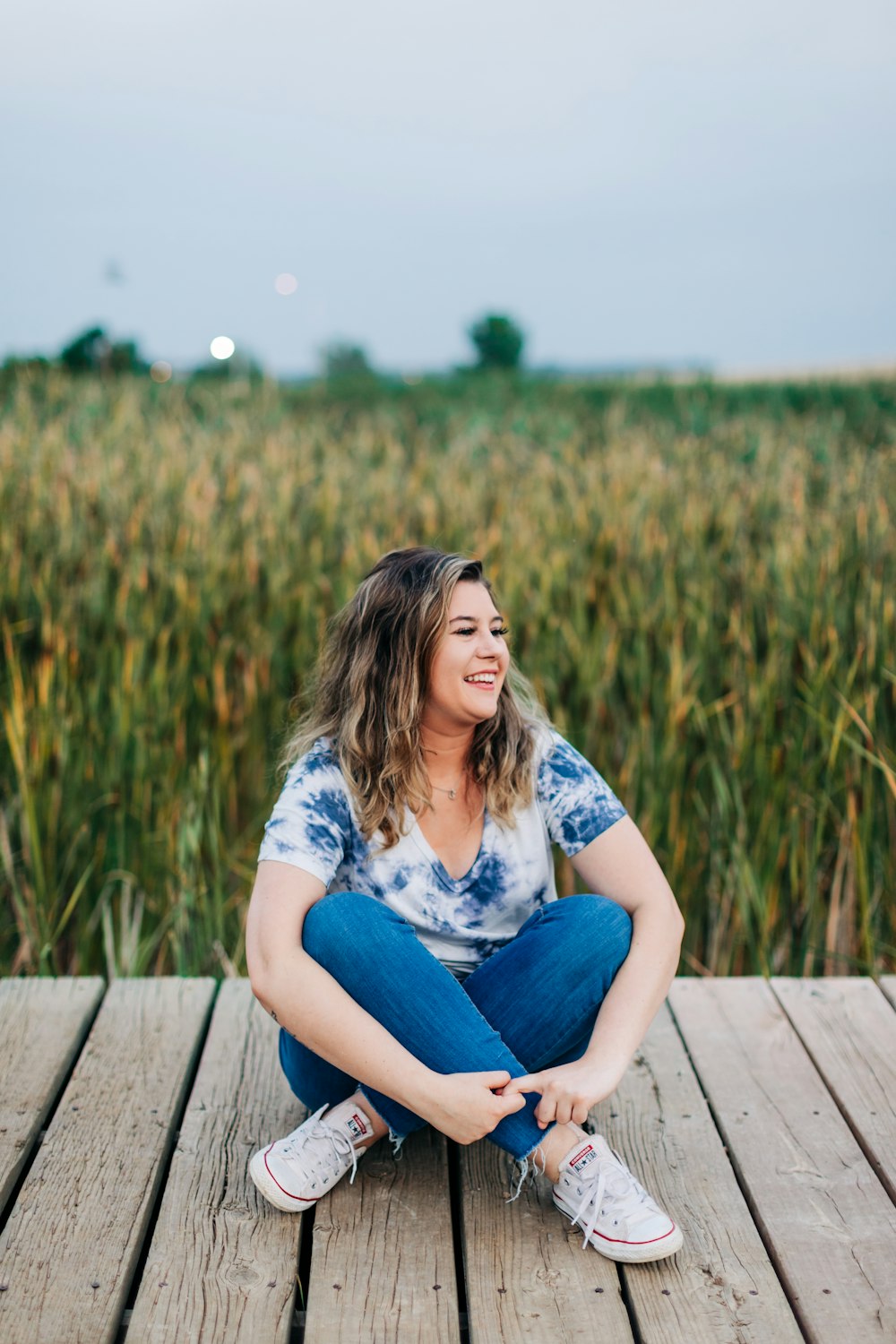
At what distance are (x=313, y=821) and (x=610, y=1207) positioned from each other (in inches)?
22.0

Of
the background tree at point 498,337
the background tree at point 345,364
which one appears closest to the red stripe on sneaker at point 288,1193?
the background tree at point 345,364

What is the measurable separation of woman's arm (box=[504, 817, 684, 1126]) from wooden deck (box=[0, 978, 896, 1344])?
19 centimetres

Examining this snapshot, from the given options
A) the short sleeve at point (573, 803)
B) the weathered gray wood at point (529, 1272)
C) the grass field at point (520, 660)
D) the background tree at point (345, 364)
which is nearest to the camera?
the weathered gray wood at point (529, 1272)

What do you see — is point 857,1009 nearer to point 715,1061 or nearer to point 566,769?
point 715,1061

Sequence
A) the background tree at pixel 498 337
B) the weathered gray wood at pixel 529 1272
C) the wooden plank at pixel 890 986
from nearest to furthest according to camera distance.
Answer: the weathered gray wood at pixel 529 1272 < the wooden plank at pixel 890 986 < the background tree at pixel 498 337

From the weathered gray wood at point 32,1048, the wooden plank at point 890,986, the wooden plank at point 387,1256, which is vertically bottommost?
the wooden plank at point 890,986

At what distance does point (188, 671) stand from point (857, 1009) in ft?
4.94

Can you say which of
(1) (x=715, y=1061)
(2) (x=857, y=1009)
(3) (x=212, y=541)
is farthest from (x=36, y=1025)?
(3) (x=212, y=541)

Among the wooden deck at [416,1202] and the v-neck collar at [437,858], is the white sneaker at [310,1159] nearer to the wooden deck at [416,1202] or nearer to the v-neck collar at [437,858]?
the wooden deck at [416,1202]

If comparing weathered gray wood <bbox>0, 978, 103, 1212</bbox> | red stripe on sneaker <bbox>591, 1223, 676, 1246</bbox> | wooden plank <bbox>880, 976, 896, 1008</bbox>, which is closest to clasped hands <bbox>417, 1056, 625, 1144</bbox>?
red stripe on sneaker <bbox>591, 1223, 676, 1246</bbox>

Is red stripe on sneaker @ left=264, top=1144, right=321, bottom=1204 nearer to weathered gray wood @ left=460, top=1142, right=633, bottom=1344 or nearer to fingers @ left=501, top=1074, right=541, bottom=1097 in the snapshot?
weathered gray wood @ left=460, top=1142, right=633, bottom=1344

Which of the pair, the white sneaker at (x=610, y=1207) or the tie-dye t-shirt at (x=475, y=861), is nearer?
the white sneaker at (x=610, y=1207)

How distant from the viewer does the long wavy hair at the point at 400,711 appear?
1.50 m

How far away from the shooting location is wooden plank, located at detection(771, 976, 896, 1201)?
5.18ft
